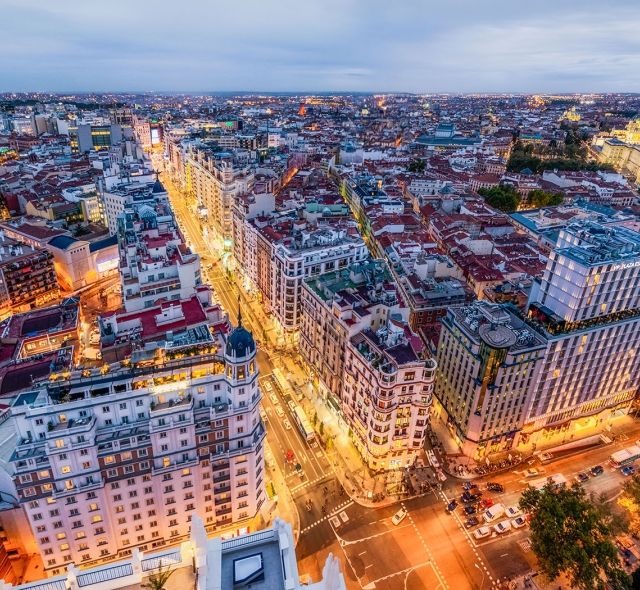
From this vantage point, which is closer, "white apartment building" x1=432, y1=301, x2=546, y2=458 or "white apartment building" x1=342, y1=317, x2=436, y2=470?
"white apartment building" x1=342, y1=317, x2=436, y2=470

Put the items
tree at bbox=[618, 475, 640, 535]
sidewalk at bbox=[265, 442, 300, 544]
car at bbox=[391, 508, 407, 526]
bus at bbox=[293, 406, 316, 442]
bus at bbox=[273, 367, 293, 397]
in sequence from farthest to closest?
1. bus at bbox=[273, 367, 293, 397]
2. bus at bbox=[293, 406, 316, 442]
3. car at bbox=[391, 508, 407, 526]
4. sidewalk at bbox=[265, 442, 300, 544]
5. tree at bbox=[618, 475, 640, 535]

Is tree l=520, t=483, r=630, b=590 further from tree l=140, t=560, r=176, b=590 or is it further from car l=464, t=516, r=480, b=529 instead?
tree l=140, t=560, r=176, b=590

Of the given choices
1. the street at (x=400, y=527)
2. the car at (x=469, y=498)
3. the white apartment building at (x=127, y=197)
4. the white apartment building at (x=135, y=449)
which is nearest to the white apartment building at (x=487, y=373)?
the street at (x=400, y=527)

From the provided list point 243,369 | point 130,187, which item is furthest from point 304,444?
point 130,187

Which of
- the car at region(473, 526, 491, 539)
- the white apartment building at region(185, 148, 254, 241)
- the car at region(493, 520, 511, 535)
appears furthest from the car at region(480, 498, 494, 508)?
the white apartment building at region(185, 148, 254, 241)

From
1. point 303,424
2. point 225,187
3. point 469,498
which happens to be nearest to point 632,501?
point 469,498

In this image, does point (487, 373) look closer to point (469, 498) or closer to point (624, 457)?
point (469, 498)
